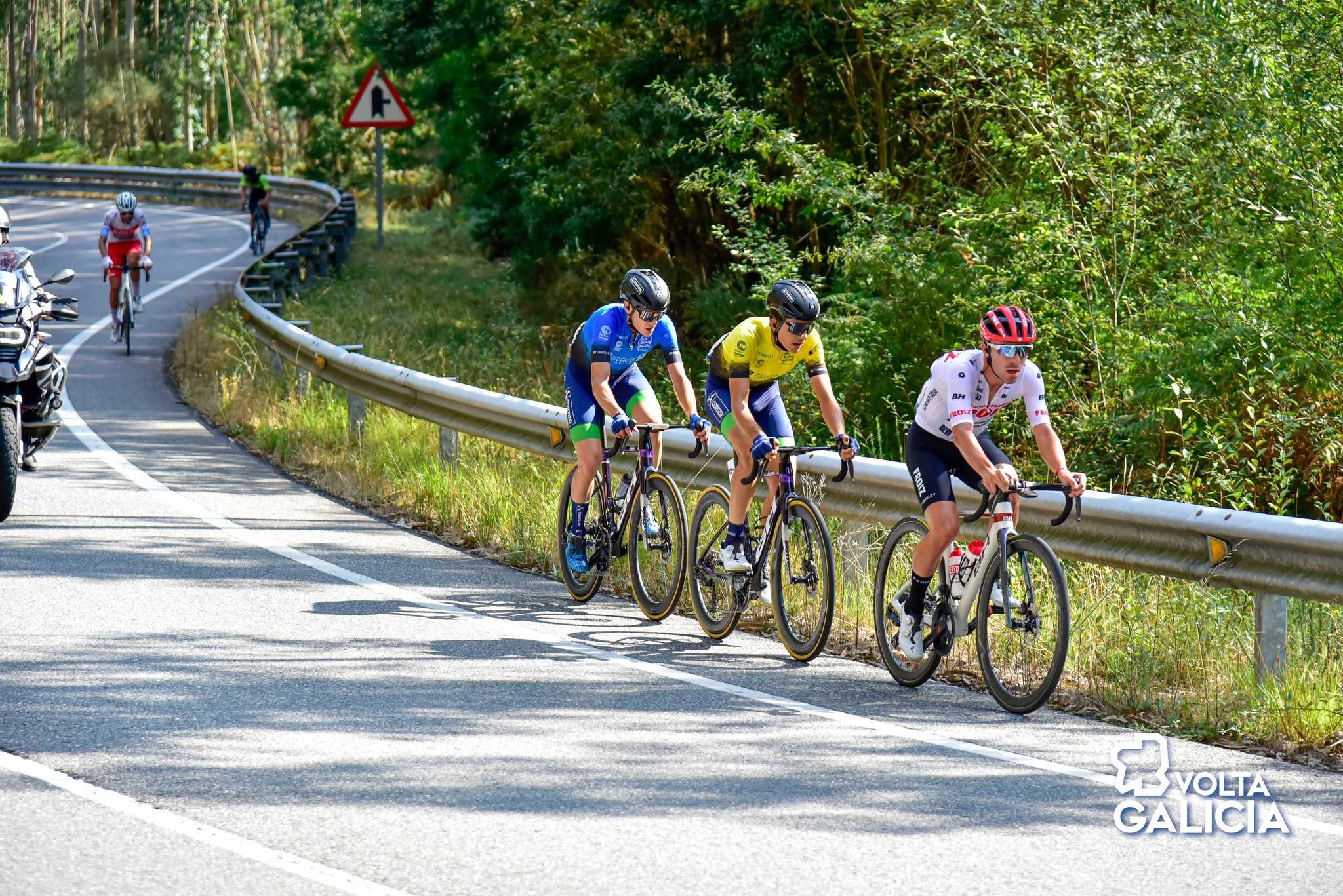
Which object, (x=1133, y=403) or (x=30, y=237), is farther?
(x=30, y=237)

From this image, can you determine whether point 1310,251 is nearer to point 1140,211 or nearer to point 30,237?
point 1140,211

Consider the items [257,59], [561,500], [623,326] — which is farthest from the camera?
[257,59]

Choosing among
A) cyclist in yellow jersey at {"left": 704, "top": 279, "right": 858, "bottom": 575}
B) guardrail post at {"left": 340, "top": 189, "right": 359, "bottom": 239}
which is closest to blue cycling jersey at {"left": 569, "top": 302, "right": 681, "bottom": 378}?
cyclist in yellow jersey at {"left": 704, "top": 279, "right": 858, "bottom": 575}

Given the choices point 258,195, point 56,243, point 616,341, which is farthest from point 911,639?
point 56,243

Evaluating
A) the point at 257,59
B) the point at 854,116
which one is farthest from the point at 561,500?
the point at 257,59

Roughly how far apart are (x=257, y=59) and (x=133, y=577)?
8366 centimetres

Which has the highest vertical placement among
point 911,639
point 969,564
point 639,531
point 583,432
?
point 583,432

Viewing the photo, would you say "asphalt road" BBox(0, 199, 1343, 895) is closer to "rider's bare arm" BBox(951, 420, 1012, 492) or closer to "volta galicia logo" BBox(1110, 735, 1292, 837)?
"volta galicia logo" BBox(1110, 735, 1292, 837)

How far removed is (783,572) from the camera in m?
8.17

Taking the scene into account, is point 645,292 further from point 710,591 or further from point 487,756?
point 487,756

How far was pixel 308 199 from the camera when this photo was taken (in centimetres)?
4056

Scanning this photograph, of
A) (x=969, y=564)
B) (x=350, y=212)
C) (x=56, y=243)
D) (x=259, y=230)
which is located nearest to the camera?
(x=969, y=564)

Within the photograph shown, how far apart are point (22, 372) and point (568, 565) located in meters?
4.04

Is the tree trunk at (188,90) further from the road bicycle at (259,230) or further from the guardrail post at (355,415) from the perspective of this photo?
the guardrail post at (355,415)
